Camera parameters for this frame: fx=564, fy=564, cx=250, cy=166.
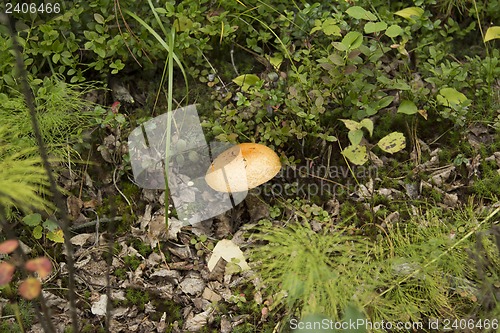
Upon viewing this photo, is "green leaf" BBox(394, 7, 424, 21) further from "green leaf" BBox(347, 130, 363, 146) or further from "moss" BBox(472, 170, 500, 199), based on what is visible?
"moss" BBox(472, 170, 500, 199)

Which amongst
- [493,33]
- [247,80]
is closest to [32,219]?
[247,80]

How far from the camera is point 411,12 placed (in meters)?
3.51

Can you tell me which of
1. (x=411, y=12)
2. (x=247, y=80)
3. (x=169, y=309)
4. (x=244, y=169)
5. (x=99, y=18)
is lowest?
(x=169, y=309)

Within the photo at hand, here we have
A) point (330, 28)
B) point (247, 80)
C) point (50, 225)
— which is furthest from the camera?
point (247, 80)

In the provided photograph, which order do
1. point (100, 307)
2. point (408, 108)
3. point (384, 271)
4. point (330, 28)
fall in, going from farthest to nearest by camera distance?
point (330, 28)
point (408, 108)
point (100, 307)
point (384, 271)

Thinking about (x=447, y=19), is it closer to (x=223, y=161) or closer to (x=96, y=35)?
(x=223, y=161)

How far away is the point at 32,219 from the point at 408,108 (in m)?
2.13

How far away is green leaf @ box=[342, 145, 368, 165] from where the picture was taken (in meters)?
3.04

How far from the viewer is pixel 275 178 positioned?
3.23 m

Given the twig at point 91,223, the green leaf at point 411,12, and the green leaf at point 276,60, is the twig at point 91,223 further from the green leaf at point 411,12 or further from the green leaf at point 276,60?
the green leaf at point 411,12

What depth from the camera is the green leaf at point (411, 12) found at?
3484 millimetres

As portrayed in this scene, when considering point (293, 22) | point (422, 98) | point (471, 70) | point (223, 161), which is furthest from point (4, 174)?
point (471, 70)

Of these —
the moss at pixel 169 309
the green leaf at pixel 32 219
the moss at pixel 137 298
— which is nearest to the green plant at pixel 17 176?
the green leaf at pixel 32 219

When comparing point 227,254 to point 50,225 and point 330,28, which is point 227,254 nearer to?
point 50,225
